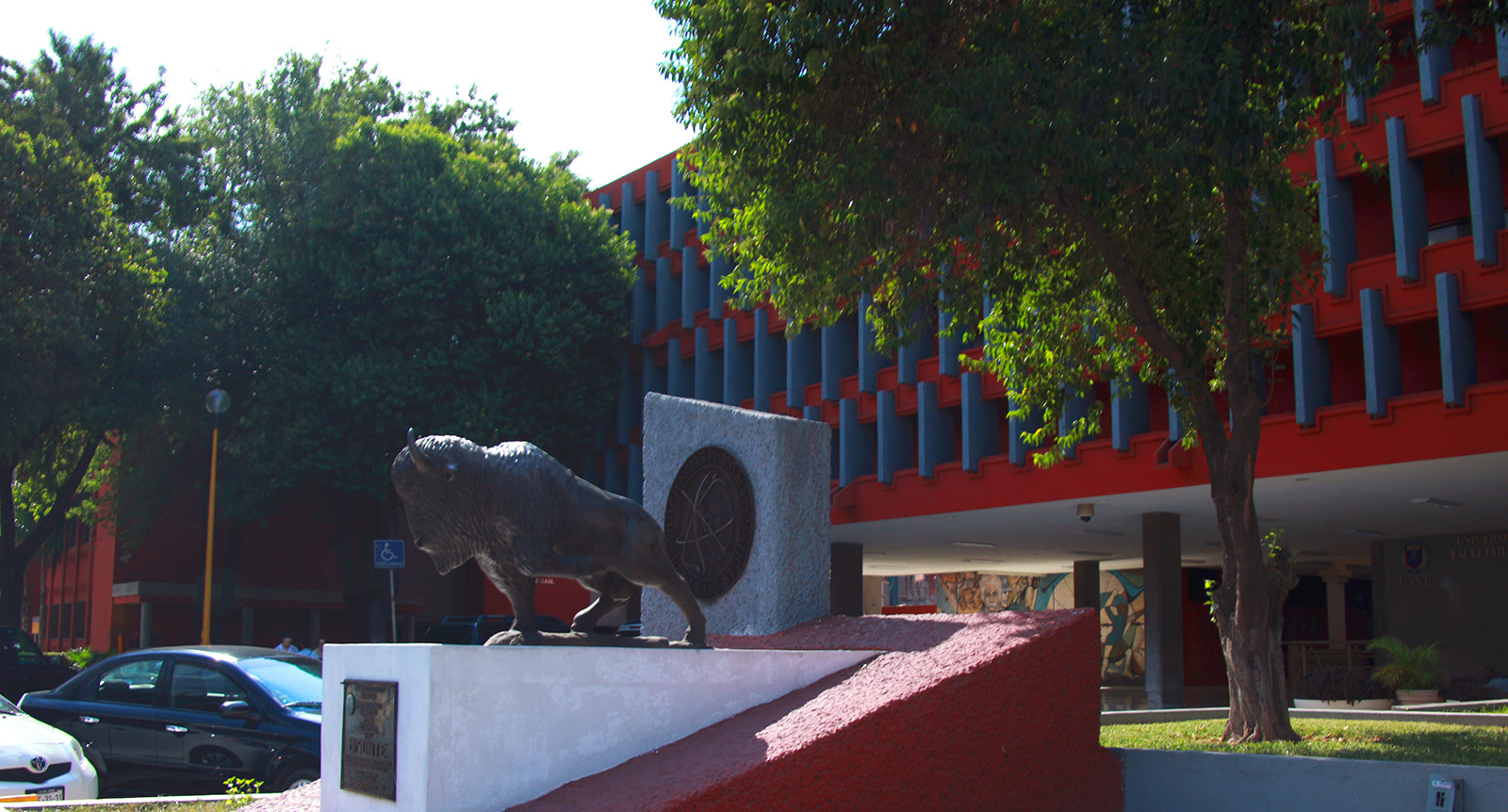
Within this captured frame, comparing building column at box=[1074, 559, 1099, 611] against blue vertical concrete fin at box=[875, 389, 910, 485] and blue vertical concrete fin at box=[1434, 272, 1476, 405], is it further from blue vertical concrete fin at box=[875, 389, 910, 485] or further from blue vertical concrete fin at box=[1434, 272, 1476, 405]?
blue vertical concrete fin at box=[1434, 272, 1476, 405]

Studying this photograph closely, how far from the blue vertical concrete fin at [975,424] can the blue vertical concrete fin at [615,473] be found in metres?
10.7

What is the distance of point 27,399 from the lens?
24094mm

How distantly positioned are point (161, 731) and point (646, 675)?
4.75 metres

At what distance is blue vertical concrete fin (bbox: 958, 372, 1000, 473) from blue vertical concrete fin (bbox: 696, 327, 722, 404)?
787cm

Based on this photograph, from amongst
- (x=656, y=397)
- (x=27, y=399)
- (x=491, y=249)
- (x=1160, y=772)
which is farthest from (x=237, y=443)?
(x=1160, y=772)

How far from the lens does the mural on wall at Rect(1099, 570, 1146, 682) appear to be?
1452 inches

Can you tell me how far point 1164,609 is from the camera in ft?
80.2

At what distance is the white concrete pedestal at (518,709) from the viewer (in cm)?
644

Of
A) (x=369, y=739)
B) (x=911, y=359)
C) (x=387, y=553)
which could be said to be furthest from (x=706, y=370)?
(x=369, y=739)

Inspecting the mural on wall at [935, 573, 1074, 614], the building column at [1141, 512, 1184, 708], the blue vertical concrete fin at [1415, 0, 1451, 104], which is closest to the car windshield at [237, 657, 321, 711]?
the blue vertical concrete fin at [1415, 0, 1451, 104]

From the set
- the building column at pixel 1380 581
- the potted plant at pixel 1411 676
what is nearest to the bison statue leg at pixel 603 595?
the potted plant at pixel 1411 676

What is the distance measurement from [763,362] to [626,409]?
5.09 metres

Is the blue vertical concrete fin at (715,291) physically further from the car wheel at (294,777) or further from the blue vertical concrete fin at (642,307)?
the car wheel at (294,777)

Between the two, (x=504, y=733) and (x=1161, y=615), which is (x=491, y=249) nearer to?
(x=1161, y=615)
